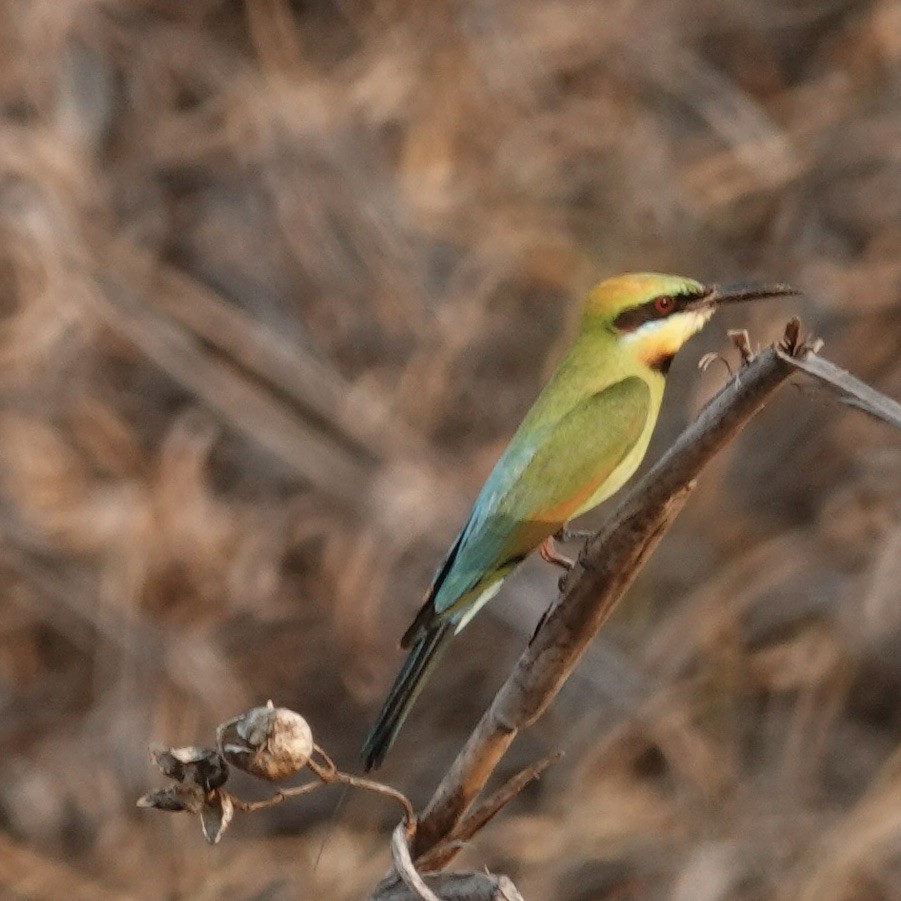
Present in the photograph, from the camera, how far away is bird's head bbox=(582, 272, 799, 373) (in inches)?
64.7

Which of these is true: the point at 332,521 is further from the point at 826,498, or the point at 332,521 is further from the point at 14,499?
the point at 826,498

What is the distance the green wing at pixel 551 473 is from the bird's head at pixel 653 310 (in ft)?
0.18

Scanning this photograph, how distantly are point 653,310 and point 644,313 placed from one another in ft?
0.05

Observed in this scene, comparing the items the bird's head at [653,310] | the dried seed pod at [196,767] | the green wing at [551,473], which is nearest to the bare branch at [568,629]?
the dried seed pod at [196,767]

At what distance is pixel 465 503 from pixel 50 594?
97cm

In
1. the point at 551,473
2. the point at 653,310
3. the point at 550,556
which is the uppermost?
the point at 653,310

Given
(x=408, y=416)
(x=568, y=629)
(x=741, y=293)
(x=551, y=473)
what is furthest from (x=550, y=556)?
(x=408, y=416)

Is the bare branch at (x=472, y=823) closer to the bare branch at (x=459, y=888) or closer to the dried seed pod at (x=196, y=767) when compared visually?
the bare branch at (x=459, y=888)

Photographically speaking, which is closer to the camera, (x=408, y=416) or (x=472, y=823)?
(x=472, y=823)

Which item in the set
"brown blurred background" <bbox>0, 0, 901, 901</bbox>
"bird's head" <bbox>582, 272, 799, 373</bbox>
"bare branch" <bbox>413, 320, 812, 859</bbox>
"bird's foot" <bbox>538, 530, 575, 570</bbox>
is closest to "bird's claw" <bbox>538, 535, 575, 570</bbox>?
"bird's foot" <bbox>538, 530, 575, 570</bbox>

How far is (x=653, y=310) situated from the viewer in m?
1.66

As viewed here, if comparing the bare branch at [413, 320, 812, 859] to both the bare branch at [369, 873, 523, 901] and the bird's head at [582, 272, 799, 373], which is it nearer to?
the bare branch at [369, 873, 523, 901]

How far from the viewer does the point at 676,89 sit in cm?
406

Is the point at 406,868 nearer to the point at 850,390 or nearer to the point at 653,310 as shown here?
the point at 850,390
